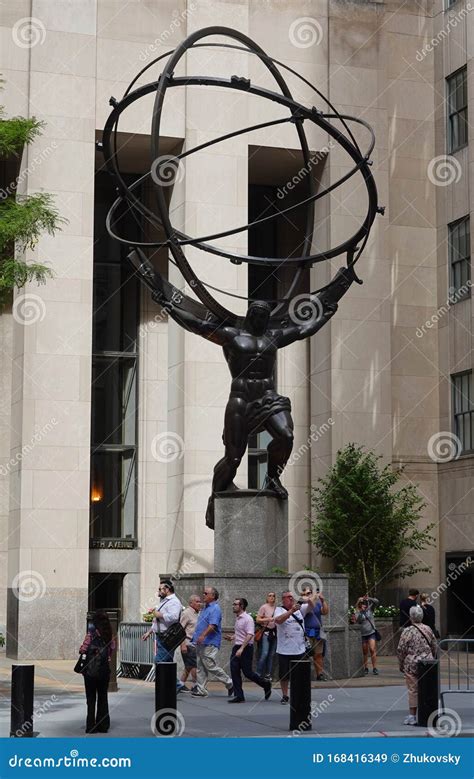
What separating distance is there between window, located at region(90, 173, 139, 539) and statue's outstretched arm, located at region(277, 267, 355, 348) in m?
14.5

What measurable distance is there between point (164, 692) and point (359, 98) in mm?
25265

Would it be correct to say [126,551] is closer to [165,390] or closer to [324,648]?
[165,390]

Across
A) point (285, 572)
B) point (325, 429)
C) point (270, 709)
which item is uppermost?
point (325, 429)

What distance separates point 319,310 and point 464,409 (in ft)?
44.1

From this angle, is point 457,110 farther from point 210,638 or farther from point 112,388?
point 210,638

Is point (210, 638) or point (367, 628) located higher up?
point (210, 638)

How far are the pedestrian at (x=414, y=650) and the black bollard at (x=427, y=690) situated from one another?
0.66 m

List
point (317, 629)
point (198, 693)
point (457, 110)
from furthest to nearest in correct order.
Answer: point (457, 110), point (317, 629), point (198, 693)

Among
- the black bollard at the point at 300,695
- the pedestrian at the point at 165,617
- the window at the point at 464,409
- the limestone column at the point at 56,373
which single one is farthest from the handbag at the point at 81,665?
the window at the point at 464,409

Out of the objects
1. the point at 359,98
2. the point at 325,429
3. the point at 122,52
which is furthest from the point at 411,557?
the point at 122,52

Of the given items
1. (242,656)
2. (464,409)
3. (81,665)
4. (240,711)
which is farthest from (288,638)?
(464,409)

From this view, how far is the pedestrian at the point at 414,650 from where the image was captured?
15.9 metres

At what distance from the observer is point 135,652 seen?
23375 millimetres

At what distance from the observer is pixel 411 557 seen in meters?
35.2
